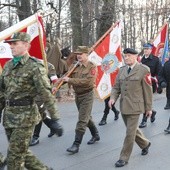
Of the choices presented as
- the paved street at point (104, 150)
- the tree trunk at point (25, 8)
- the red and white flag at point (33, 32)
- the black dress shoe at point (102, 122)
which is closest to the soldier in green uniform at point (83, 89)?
the paved street at point (104, 150)

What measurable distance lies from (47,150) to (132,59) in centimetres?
220

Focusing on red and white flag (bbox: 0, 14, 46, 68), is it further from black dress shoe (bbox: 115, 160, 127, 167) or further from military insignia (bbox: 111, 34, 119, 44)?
military insignia (bbox: 111, 34, 119, 44)

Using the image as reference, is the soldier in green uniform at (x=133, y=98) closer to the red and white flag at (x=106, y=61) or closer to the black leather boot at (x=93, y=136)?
the black leather boot at (x=93, y=136)

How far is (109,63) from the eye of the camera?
8922mm

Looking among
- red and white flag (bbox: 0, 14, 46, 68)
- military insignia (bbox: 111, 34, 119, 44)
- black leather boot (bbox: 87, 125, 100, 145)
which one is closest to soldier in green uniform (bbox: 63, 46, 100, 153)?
black leather boot (bbox: 87, 125, 100, 145)

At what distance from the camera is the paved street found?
19.5ft

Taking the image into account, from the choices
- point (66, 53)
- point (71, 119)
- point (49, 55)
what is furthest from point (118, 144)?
point (66, 53)

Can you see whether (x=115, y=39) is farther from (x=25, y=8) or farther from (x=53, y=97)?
(x=25, y=8)

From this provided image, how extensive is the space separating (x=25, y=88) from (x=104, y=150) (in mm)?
2713

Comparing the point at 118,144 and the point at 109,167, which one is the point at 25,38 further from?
the point at 118,144

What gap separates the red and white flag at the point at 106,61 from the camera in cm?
870

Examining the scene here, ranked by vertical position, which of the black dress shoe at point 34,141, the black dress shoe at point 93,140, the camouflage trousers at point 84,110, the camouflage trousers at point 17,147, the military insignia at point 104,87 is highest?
the camouflage trousers at point 17,147

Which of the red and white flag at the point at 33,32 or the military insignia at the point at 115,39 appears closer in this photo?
the red and white flag at the point at 33,32

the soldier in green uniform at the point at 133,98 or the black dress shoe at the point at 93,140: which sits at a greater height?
the soldier in green uniform at the point at 133,98
